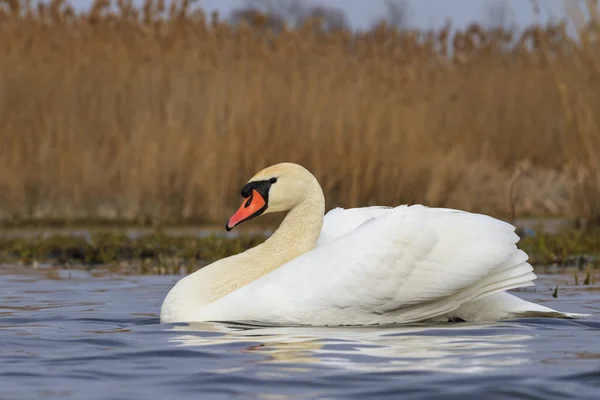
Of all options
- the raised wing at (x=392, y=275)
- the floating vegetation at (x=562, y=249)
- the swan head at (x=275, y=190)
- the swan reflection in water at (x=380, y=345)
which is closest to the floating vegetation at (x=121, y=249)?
the floating vegetation at (x=562, y=249)

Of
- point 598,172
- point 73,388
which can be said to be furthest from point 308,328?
point 598,172

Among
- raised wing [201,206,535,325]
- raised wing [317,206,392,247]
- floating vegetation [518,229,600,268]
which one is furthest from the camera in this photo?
floating vegetation [518,229,600,268]

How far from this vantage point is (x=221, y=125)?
12.7 metres

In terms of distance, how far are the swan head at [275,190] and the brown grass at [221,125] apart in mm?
5109

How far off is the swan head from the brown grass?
5.11 meters

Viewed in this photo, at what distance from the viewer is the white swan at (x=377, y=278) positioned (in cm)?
596

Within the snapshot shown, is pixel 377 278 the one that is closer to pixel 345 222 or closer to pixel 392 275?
pixel 392 275

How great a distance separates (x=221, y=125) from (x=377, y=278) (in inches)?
272

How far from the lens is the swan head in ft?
21.4

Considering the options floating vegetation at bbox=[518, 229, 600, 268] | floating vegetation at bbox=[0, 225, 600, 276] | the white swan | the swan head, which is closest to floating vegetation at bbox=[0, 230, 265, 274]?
floating vegetation at bbox=[0, 225, 600, 276]

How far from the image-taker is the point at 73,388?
14.6ft

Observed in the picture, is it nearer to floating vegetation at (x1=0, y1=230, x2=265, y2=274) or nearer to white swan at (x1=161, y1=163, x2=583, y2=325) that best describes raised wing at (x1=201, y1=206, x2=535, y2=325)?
white swan at (x1=161, y1=163, x2=583, y2=325)

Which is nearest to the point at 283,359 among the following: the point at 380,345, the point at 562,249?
the point at 380,345

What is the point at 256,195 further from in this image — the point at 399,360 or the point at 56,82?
the point at 56,82
